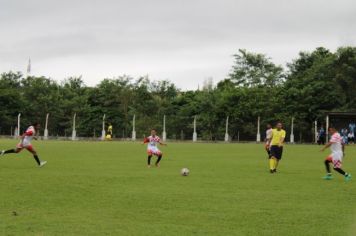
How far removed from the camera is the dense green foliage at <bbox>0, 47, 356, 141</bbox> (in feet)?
238

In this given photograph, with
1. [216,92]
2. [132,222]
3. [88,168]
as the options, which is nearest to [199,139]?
[216,92]

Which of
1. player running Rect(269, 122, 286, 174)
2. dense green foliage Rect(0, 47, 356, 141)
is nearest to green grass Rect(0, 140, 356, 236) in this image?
player running Rect(269, 122, 286, 174)

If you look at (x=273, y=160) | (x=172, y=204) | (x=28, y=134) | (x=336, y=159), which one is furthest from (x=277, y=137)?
(x=172, y=204)

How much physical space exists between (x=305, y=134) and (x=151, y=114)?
69.7 feet

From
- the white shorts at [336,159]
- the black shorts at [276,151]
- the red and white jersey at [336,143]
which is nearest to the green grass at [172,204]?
the white shorts at [336,159]

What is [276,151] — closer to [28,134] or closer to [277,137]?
[277,137]

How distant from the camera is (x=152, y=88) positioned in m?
86.9

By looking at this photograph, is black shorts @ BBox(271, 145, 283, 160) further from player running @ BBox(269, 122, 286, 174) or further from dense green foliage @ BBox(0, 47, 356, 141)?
dense green foliage @ BBox(0, 47, 356, 141)

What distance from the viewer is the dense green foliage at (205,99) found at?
72.5m

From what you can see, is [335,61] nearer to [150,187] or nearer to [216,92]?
[216,92]

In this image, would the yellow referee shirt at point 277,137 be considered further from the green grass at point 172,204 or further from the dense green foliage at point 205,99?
the dense green foliage at point 205,99

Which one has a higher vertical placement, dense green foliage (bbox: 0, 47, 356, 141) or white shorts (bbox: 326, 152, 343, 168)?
dense green foliage (bbox: 0, 47, 356, 141)

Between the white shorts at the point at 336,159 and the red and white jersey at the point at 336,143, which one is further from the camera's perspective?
the red and white jersey at the point at 336,143

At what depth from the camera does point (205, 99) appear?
77.5 meters
